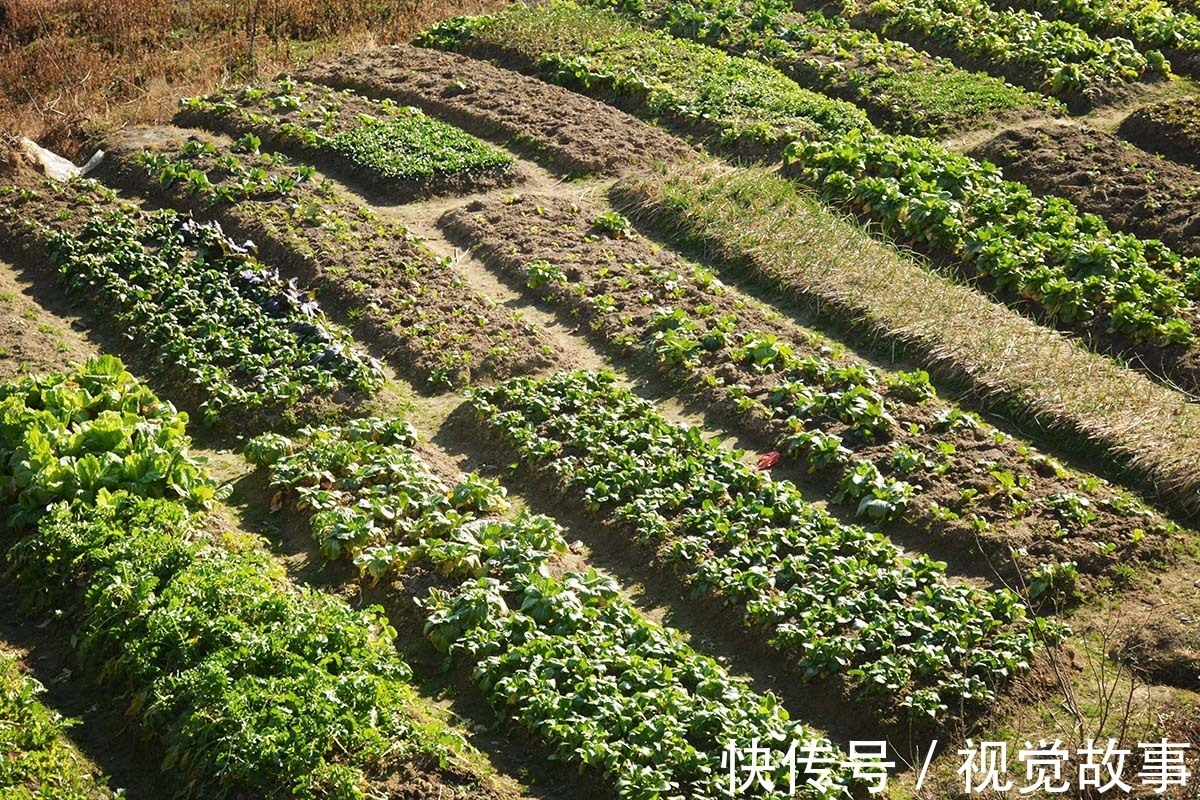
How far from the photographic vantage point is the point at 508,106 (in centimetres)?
1597

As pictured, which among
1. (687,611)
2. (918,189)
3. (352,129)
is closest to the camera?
(687,611)

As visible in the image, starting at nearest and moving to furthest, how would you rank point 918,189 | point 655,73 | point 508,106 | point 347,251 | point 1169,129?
point 347,251, point 918,189, point 1169,129, point 508,106, point 655,73

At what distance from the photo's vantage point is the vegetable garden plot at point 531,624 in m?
7.00

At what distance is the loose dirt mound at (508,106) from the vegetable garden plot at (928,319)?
90cm

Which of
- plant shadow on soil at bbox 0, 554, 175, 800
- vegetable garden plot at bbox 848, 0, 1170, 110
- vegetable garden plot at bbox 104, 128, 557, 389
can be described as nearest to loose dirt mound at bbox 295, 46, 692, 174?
vegetable garden plot at bbox 104, 128, 557, 389

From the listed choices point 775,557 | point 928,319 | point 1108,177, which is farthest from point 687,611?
point 1108,177

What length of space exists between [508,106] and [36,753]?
35.5 ft

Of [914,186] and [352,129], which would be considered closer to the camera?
[914,186]

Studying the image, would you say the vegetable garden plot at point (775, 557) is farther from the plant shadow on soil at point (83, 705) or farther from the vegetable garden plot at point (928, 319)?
the plant shadow on soil at point (83, 705)

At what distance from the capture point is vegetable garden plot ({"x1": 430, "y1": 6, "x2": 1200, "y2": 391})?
11531mm

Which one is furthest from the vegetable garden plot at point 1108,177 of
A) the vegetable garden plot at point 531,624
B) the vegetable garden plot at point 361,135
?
the vegetable garden plot at point 531,624

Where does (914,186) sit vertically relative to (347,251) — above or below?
above

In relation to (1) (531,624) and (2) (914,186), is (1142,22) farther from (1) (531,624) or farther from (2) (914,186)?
(1) (531,624)

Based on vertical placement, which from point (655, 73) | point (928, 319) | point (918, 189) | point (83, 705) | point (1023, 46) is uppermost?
point (1023, 46)
